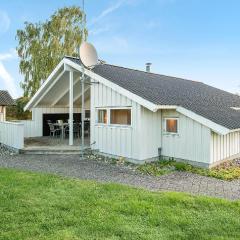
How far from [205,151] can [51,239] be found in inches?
292

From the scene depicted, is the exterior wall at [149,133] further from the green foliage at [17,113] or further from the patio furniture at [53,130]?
the green foliage at [17,113]

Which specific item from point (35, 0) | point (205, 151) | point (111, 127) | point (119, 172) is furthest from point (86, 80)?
point (35, 0)

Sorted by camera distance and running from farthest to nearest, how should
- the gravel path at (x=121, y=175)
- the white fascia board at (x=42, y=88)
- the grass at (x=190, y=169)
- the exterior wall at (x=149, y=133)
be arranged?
1. the white fascia board at (x=42, y=88)
2. the exterior wall at (x=149, y=133)
3. the grass at (x=190, y=169)
4. the gravel path at (x=121, y=175)

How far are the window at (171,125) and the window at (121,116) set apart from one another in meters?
1.56

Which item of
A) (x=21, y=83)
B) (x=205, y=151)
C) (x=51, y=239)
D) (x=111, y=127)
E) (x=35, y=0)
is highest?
(x=35, y=0)

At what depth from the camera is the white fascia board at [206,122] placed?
34.0 feet

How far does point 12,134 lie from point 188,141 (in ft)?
27.7

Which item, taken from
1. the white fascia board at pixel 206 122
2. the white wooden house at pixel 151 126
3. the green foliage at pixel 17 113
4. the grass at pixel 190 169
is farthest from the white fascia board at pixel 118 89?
the green foliage at pixel 17 113

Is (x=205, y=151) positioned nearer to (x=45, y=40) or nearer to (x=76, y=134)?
(x=76, y=134)

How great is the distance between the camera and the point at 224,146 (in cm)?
1202

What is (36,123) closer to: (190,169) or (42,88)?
(42,88)

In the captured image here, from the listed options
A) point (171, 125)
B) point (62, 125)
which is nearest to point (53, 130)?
point (62, 125)

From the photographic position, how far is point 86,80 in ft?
45.8

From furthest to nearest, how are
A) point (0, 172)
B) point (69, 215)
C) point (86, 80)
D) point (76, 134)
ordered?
point (76, 134), point (86, 80), point (0, 172), point (69, 215)
